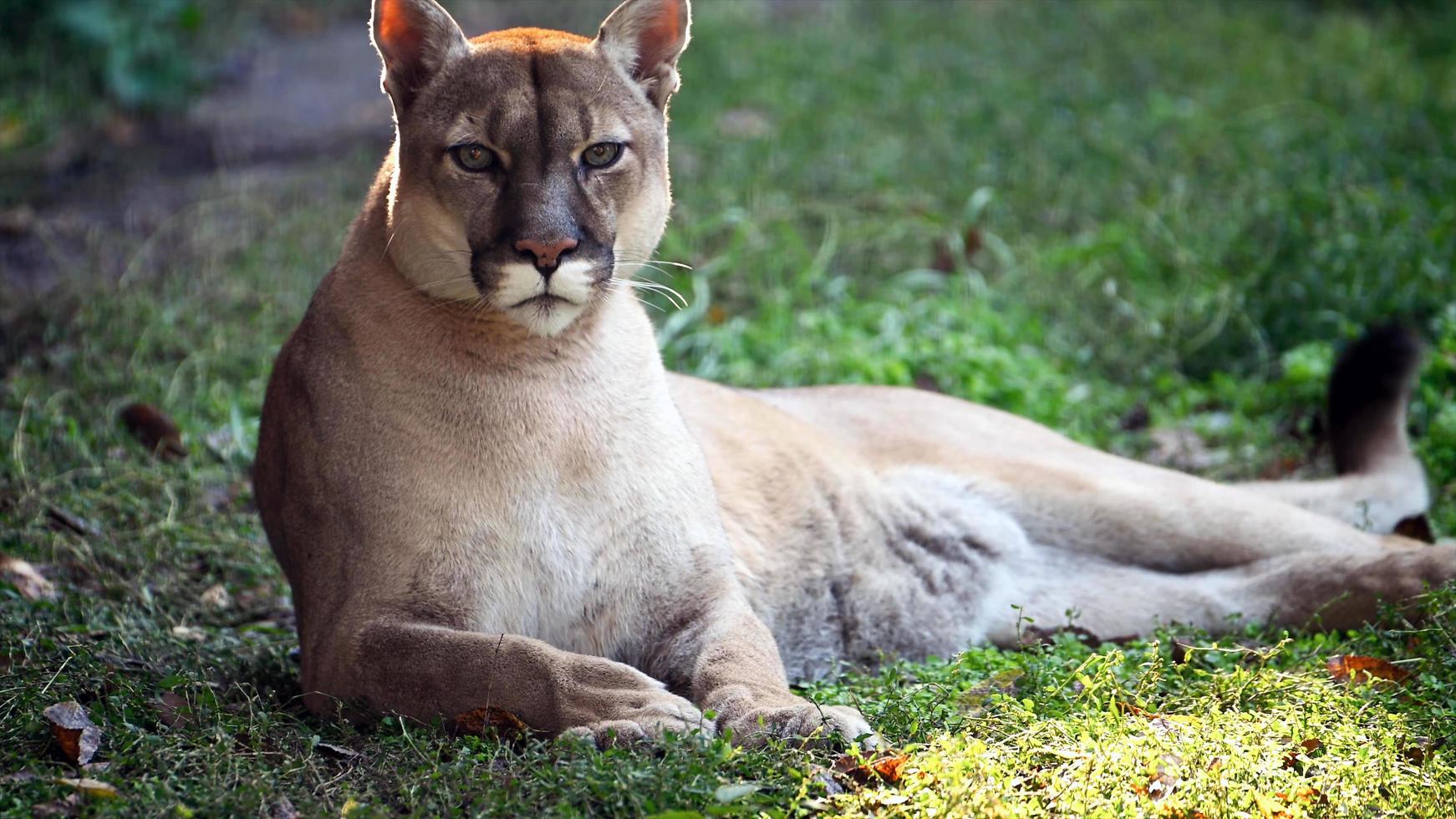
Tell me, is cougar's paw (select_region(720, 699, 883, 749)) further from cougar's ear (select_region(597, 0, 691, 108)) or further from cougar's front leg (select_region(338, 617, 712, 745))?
cougar's ear (select_region(597, 0, 691, 108))

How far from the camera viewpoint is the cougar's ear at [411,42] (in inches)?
154

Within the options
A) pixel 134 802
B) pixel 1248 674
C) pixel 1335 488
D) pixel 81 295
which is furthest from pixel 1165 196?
pixel 134 802

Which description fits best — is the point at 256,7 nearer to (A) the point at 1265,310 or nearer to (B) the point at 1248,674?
(A) the point at 1265,310

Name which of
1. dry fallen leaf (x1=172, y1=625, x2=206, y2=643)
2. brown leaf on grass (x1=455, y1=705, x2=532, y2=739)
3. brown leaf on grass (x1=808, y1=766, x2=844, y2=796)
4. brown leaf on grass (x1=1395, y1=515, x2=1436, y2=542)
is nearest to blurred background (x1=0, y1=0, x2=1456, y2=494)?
brown leaf on grass (x1=1395, y1=515, x2=1436, y2=542)

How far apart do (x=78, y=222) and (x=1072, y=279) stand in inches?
212

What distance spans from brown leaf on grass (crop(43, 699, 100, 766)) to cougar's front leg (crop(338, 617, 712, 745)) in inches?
22.9

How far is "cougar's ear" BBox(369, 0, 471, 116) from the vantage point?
3900mm

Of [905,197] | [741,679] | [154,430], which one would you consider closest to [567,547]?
[741,679]

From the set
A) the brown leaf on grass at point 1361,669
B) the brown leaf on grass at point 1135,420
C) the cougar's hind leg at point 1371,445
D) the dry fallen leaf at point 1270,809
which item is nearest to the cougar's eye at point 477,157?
the dry fallen leaf at point 1270,809

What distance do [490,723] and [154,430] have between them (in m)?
3.21

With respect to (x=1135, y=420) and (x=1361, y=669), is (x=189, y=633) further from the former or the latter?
(x=1135, y=420)

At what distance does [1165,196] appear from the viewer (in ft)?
27.9

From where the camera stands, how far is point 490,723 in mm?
3545

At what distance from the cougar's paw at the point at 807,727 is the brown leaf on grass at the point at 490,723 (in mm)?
497
